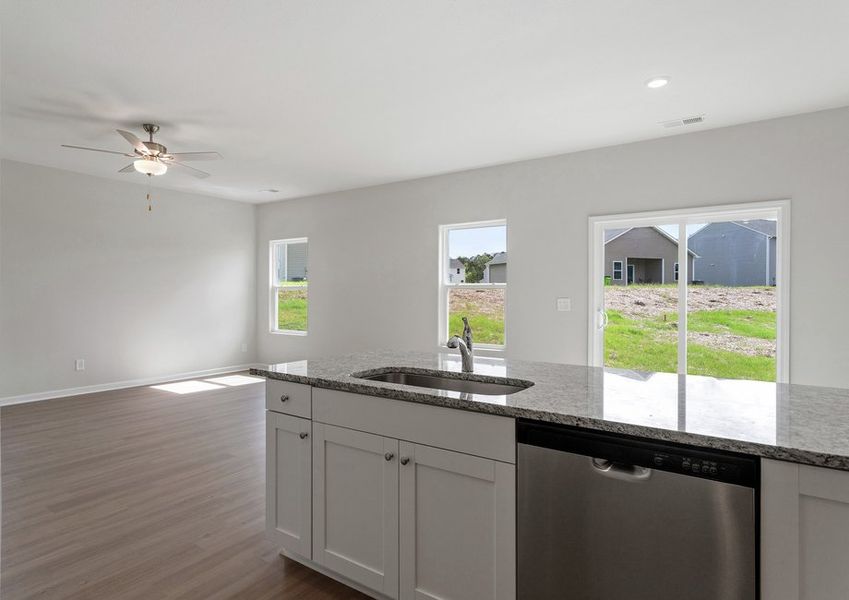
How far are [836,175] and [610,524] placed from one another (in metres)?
3.82

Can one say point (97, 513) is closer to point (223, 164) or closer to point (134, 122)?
point (134, 122)

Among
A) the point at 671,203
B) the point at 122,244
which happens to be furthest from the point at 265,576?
the point at 122,244

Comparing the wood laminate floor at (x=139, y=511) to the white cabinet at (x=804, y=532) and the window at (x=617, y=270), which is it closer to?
the white cabinet at (x=804, y=532)

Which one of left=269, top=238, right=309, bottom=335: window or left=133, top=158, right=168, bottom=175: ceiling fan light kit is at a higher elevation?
left=133, top=158, right=168, bottom=175: ceiling fan light kit

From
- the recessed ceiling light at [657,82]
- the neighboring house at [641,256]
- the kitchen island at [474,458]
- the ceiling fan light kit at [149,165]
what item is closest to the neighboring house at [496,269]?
the neighboring house at [641,256]

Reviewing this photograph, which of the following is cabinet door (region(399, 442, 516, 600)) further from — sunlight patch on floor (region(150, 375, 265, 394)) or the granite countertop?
Answer: sunlight patch on floor (region(150, 375, 265, 394))

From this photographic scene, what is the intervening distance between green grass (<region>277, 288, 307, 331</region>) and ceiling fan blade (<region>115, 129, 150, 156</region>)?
339 cm

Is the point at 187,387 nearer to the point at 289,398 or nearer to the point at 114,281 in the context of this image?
the point at 114,281

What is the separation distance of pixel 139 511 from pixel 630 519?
8.73 feet

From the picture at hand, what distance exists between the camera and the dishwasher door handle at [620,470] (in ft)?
4.17

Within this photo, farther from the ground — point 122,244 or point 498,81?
point 498,81

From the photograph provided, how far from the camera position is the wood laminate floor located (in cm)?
202

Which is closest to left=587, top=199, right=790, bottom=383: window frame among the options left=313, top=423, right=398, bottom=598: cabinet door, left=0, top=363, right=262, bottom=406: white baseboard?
left=313, top=423, right=398, bottom=598: cabinet door

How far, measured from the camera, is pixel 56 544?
232 cm
